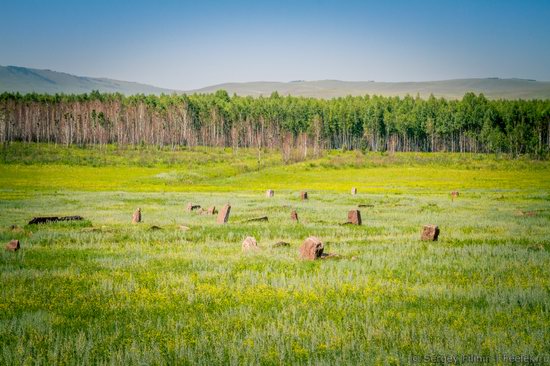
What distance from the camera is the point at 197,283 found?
14289 millimetres

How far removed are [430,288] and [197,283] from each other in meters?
6.64

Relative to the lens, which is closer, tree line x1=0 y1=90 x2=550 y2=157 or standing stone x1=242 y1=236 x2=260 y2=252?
standing stone x1=242 y1=236 x2=260 y2=252

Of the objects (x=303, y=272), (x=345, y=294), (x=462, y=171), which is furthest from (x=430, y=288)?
(x=462, y=171)

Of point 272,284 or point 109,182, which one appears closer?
point 272,284

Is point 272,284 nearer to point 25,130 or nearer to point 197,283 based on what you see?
point 197,283

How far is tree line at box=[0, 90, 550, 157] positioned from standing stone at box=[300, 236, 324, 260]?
5323 inches

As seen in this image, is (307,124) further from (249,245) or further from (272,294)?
(272,294)

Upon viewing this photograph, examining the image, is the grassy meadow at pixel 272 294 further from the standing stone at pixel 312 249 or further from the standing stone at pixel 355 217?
the standing stone at pixel 355 217

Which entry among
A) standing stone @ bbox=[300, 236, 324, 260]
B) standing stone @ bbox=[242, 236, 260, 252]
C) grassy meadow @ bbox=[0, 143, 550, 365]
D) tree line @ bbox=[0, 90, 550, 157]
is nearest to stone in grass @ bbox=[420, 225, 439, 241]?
grassy meadow @ bbox=[0, 143, 550, 365]

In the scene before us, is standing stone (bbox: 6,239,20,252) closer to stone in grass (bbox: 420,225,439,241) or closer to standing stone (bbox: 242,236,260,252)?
standing stone (bbox: 242,236,260,252)

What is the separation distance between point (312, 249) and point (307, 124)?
178083 millimetres

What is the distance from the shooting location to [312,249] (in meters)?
17.6

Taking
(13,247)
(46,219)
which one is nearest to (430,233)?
(13,247)

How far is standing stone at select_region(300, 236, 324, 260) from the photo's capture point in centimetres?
1756
